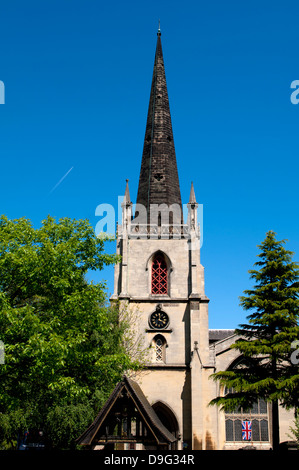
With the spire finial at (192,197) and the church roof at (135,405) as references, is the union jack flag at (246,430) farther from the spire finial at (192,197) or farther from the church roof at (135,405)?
the church roof at (135,405)

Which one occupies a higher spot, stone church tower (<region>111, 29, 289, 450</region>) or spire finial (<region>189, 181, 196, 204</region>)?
spire finial (<region>189, 181, 196, 204</region>)

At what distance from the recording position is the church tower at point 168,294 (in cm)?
2972

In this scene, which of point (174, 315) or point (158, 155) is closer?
point (174, 315)

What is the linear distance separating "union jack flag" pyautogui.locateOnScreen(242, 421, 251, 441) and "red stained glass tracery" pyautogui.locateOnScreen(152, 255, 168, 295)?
965cm

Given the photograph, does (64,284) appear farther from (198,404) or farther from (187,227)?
(187,227)

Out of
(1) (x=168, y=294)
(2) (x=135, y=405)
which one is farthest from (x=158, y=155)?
(2) (x=135, y=405)

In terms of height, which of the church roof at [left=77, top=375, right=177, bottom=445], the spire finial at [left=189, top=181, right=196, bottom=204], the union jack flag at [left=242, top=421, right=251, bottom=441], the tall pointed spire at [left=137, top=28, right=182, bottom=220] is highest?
the tall pointed spire at [left=137, top=28, right=182, bottom=220]

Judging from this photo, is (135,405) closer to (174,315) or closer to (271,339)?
(271,339)

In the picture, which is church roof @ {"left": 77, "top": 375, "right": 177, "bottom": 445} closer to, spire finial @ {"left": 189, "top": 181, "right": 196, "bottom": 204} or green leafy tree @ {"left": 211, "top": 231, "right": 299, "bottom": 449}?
green leafy tree @ {"left": 211, "top": 231, "right": 299, "bottom": 449}

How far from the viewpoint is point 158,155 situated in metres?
37.9

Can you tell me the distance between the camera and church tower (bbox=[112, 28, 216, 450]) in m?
29.7

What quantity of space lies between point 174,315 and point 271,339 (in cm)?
1240

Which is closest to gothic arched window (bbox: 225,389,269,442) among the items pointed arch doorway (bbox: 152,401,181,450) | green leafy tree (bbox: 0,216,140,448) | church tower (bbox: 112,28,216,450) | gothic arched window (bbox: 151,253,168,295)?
church tower (bbox: 112,28,216,450)

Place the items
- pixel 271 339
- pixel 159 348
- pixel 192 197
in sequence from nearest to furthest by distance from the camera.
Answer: pixel 271 339
pixel 159 348
pixel 192 197
